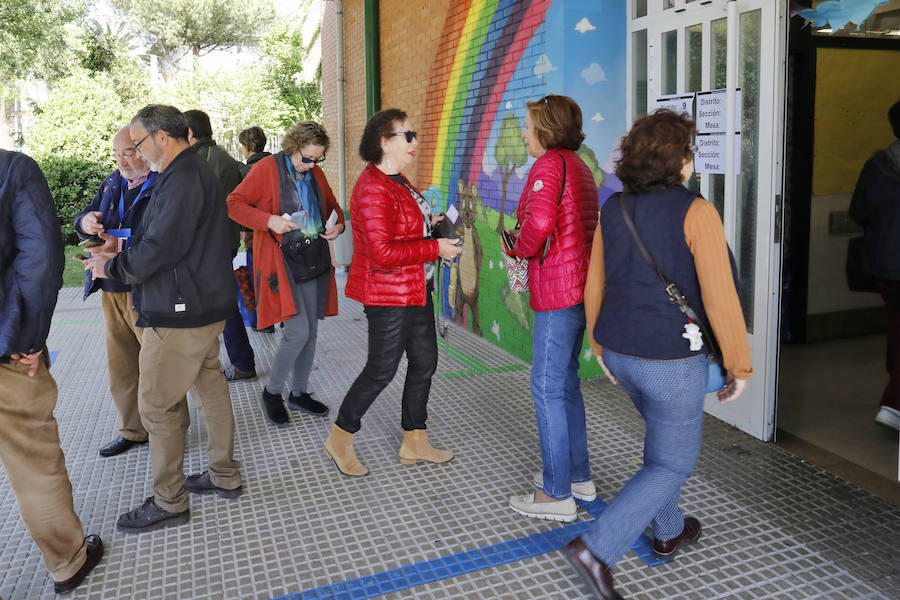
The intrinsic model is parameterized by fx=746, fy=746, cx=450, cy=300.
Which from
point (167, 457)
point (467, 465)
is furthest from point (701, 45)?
point (167, 457)

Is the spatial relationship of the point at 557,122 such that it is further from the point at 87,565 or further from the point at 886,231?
the point at 87,565

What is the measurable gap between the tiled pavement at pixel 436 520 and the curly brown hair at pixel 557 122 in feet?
5.55

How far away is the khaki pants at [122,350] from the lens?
13.2ft

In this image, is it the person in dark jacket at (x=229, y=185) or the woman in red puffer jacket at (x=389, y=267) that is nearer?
the woman in red puffer jacket at (x=389, y=267)

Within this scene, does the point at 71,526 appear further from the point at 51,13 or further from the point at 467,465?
the point at 51,13

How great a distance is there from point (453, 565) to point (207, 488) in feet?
4.59

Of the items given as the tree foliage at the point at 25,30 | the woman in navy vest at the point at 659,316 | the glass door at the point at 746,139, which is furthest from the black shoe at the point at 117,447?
the tree foliage at the point at 25,30

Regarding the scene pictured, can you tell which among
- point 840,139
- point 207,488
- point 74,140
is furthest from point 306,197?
point 74,140

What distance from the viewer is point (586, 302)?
2.90 meters

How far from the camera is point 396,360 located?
12.4 ft

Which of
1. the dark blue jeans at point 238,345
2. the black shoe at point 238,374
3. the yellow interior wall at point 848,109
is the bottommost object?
the black shoe at point 238,374

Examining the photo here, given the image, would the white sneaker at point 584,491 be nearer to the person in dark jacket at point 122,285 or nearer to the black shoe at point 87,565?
the black shoe at point 87,565

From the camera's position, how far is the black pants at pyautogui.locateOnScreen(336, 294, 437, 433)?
3.71 meters

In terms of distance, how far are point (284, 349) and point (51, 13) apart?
17790mm
